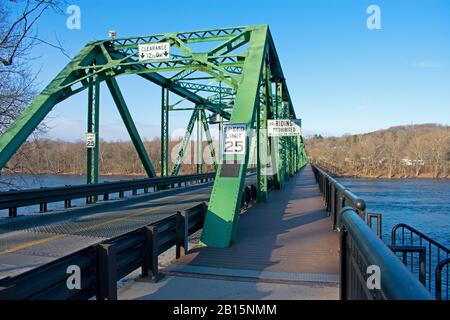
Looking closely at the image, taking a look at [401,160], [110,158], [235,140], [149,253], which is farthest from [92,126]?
[401,160]

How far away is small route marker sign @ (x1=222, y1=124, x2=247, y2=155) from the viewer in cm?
862

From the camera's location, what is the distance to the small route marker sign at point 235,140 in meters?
8.62

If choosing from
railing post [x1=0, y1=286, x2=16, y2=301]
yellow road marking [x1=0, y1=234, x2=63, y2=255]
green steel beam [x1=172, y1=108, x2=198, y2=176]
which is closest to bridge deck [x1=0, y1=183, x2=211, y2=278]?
yellow road marking [x1=0, y1=234, x2=63, y2=255]

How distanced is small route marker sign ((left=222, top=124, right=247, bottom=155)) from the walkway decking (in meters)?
1.93

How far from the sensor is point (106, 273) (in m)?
4.12

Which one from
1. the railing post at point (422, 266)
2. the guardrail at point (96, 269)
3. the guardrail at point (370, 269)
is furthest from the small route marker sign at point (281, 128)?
the guardrail at point (370, 269)

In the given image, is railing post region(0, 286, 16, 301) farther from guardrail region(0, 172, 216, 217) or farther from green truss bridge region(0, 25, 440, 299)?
guardrail region(0, 172, 216, 217)

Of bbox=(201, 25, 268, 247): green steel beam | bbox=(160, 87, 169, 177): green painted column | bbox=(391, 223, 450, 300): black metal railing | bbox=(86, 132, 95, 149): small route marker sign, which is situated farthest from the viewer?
bbox=(160, 87, 169, 177): green painted column

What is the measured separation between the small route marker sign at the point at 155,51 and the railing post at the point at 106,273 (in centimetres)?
1025

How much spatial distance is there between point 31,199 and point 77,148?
184ft

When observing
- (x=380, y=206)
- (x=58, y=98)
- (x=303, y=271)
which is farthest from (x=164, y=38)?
(x=380, y=206)

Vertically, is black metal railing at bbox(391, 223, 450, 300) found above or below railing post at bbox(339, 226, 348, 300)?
below

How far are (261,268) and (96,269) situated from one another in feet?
9.05
